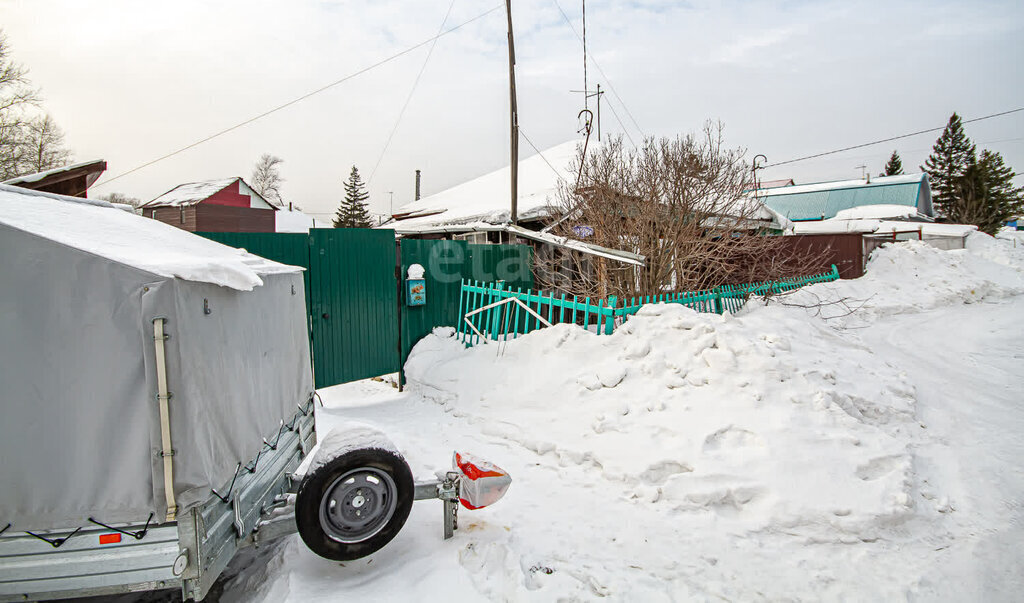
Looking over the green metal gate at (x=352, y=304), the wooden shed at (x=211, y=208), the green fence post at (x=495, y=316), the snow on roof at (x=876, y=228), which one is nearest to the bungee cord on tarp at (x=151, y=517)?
the green metal gate at (x=352, y=304)

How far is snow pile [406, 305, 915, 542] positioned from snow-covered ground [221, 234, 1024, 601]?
0.02m

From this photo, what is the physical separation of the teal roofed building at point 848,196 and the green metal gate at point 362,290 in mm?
30745

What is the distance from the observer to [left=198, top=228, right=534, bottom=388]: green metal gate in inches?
266

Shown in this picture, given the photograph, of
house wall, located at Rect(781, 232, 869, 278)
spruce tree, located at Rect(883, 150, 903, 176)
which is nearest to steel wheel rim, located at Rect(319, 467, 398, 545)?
house wall, located at Rect(781, 232, 869, 278)

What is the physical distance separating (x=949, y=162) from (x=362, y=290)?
5604 centimetres

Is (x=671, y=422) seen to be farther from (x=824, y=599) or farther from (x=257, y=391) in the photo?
(x=257, y=391)

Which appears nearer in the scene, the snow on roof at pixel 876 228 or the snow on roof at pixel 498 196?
the snow on roof at pixel 498 196

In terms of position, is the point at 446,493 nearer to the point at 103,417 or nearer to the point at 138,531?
the point at 138,531

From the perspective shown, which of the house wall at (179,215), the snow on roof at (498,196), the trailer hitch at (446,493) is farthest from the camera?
the house wall at (179,215)

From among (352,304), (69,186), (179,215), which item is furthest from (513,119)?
(179,215)

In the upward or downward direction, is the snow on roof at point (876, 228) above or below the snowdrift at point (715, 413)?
above

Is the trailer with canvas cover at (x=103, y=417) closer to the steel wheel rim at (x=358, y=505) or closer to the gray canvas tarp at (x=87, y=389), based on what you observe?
the gray canvas tarp at (x=87, y=389)

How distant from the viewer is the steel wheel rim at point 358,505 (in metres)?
2.99

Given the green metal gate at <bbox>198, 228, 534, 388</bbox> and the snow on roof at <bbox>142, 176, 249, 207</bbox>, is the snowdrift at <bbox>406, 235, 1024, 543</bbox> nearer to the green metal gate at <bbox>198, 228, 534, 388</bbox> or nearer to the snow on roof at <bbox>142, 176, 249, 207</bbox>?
the green metal gate at <bbox>198, 228, 534, 388</bbox>
